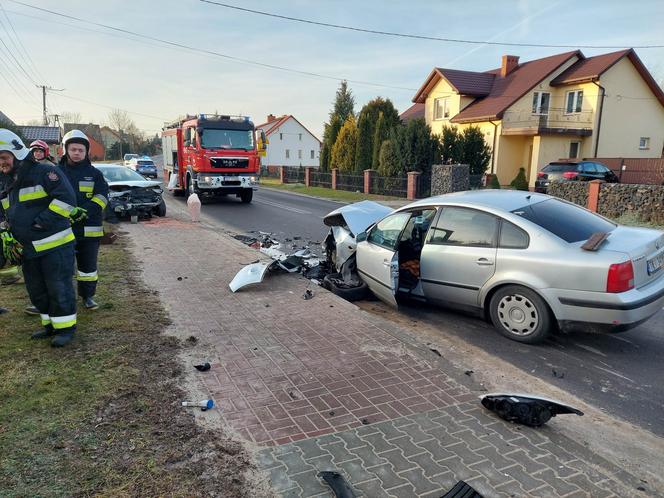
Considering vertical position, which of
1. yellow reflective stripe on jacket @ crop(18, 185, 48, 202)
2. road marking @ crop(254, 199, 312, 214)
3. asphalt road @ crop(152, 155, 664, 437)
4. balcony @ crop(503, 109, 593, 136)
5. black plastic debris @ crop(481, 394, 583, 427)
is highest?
balcony @ crop(503, 109, 593, 136)

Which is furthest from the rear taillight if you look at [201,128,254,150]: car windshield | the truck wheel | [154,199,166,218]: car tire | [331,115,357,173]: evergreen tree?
[331,115,357,173]: evergreen tree

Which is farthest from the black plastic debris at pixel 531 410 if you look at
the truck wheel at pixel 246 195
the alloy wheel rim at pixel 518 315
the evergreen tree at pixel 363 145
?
the evergreen tree at pixel 363 145

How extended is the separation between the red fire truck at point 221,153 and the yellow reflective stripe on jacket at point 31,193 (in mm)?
14043

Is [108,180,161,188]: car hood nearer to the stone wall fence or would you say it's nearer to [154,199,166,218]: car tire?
[154,199,166,218]: car tire

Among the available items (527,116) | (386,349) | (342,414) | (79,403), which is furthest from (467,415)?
(527,116)

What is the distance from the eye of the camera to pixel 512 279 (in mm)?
4934

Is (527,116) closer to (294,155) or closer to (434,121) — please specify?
(434,121)

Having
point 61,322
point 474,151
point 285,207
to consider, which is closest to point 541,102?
point 474,151

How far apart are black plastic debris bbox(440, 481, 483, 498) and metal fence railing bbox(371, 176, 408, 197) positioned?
21.1 meters

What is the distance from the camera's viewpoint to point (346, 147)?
3014 cm

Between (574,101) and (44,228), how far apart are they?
1220 inches

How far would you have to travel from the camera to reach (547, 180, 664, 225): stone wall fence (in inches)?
524

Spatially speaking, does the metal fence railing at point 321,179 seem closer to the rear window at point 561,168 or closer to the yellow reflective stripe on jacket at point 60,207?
the rear window at point 561,168

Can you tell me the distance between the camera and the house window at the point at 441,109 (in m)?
32.3
